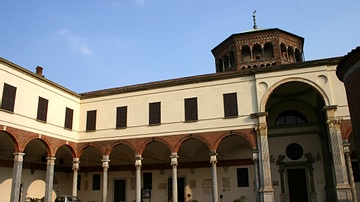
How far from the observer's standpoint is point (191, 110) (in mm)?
21062

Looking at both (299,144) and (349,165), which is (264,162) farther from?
(299,144)

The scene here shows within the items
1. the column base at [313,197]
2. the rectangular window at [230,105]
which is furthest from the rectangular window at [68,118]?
the column base at [313,197]

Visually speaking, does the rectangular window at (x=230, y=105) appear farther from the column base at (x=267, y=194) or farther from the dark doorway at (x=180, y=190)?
the dark doorway at (x=180, y=190)

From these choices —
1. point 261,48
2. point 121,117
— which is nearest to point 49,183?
point 121,117

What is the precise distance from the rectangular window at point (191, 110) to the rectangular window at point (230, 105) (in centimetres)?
196

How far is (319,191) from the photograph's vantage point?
21.1 m

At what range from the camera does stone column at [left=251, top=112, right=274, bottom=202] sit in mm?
17828

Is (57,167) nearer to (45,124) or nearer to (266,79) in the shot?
(45,124)

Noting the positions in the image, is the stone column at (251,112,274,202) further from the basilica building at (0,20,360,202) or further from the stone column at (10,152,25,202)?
the stone column at (10,152,25,202)

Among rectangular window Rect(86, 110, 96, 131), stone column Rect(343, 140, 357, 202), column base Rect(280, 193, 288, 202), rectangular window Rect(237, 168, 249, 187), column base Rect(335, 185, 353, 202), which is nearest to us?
column base Rect(335, 185, 353, 202)

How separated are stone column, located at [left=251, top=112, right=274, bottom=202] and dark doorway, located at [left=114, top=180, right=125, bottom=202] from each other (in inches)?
463

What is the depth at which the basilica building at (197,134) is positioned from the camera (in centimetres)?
1850

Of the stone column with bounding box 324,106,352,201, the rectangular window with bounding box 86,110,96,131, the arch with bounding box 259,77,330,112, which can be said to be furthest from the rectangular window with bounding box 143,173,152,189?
the stone column with bounding box 324,106,352,201

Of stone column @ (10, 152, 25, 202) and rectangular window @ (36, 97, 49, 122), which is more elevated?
rectangular window @ (36, 97, 49, 122)
